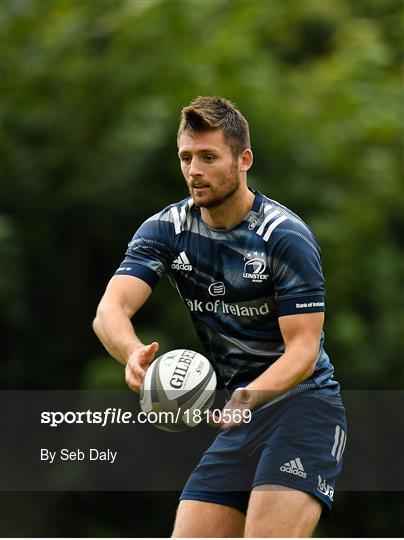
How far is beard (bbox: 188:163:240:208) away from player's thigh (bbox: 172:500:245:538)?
1454 mm

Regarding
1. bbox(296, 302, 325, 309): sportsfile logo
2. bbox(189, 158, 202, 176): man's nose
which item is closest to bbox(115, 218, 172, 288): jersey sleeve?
bbox(189, 158, 202, 176): man's nose

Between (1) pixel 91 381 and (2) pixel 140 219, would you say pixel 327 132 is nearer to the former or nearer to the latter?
(2) pixel 140 219

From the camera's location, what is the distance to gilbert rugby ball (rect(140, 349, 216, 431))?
19.0 feet

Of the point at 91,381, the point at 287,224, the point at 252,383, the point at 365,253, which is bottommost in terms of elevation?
the point at 91,381

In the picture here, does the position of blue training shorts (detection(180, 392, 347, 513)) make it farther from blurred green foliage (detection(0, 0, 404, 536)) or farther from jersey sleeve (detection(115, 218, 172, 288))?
blurred green foliage (detection(0, 0, 404, 536))

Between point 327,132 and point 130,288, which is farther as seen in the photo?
point 327,132

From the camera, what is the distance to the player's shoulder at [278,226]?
6.02 meters

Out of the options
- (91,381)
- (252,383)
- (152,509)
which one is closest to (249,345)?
(252,383)

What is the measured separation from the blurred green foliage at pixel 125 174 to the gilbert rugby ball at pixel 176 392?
24.6 feet

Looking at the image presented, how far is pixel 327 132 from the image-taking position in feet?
48.4

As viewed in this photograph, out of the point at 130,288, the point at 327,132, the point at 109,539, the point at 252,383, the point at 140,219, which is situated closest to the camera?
the point at 252,383

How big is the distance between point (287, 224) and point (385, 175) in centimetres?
902

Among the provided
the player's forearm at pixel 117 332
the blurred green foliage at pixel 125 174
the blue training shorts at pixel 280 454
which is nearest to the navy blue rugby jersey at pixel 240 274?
the blue training shorts at pixel 280 454

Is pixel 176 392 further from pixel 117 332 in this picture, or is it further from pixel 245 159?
pixel 245 159
